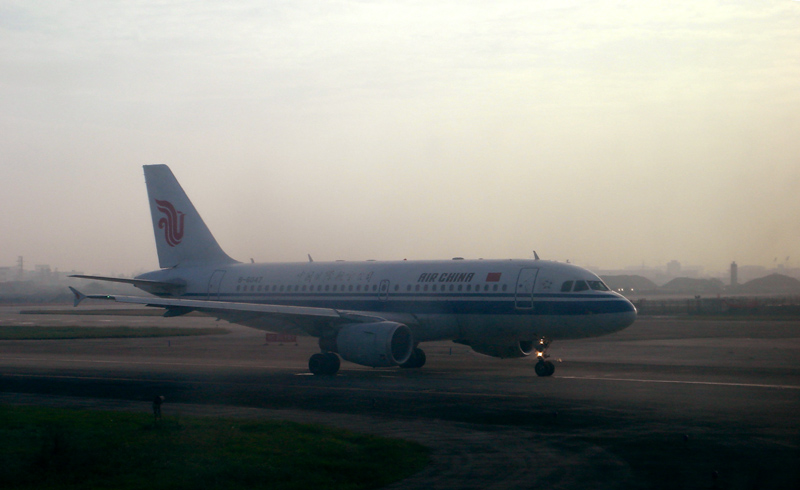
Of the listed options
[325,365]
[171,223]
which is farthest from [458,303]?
[171,223]

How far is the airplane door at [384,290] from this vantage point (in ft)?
111

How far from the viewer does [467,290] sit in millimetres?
31688

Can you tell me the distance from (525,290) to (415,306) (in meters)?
4.60

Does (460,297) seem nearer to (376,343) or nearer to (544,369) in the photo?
(376,343)

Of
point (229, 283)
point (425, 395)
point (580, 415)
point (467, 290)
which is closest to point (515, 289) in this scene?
point (467, 290)

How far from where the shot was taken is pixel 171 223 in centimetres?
4116

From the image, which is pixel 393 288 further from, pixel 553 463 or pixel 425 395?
pixel 553 463

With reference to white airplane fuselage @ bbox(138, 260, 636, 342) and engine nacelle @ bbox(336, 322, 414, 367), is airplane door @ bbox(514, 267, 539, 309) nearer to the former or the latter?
white airplane fuselage @ bbox(138, 260, 636, 342)

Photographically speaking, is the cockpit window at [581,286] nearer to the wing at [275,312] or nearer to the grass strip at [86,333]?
the wing at [275,312]

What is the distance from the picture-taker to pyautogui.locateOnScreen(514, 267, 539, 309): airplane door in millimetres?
30438

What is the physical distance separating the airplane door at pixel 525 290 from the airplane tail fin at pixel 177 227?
16145 mm

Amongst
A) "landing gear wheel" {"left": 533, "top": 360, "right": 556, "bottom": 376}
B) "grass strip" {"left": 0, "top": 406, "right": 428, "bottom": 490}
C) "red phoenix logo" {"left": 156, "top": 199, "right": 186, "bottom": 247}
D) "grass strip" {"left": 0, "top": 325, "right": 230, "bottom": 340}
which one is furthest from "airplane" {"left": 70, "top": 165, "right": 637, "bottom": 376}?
"grass strip" {"left": 0, "top": 325, "right": 230, "bottom": 340}

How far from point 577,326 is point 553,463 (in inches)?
621

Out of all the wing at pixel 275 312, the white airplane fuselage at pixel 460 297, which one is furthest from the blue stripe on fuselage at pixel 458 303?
the wing at pixel 275 312
